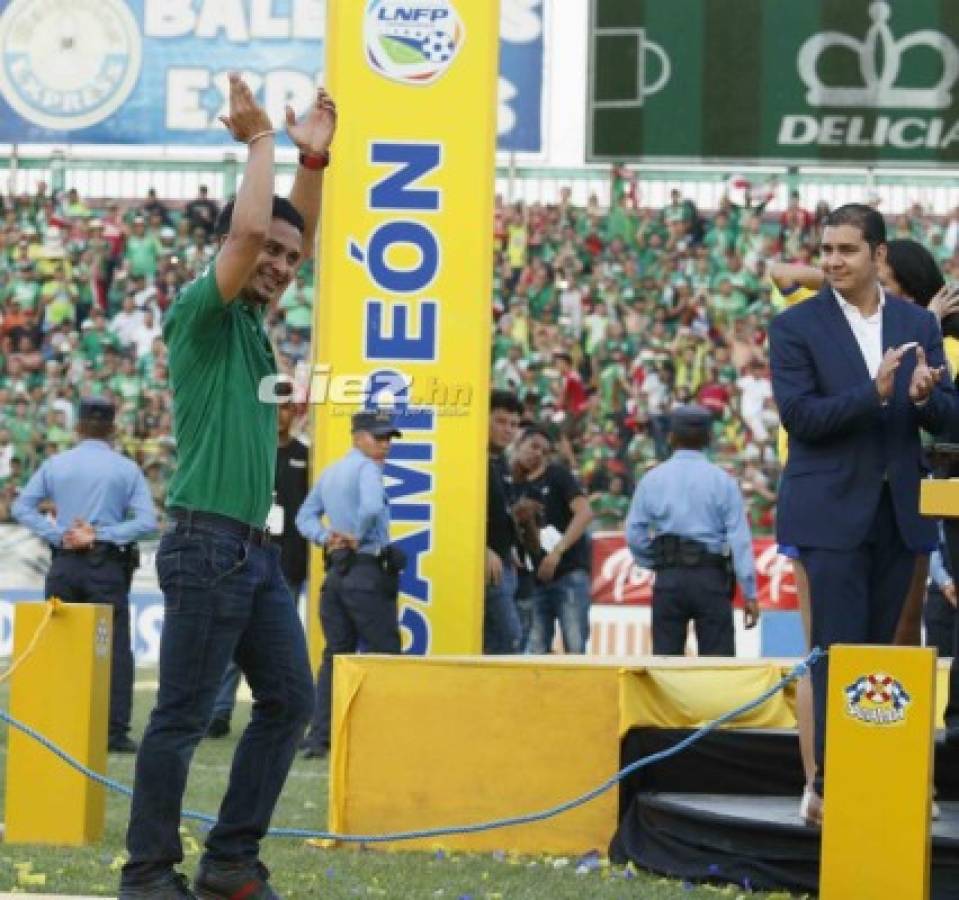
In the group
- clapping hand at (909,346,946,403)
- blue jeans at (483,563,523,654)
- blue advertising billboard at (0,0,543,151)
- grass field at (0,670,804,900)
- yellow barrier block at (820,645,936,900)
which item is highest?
blue advertising billboard at (0,0,543,151)

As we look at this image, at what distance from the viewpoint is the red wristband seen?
670 centimetres

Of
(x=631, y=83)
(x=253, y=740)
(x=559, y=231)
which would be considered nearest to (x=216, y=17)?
(x=559, y=231)

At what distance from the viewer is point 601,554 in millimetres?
21641

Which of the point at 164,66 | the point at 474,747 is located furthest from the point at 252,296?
the point at 164,66

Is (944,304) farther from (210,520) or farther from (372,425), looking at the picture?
(372,425)

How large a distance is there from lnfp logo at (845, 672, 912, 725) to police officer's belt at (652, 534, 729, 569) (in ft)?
20.3

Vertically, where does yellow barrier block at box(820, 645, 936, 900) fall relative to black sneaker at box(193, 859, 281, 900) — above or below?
above

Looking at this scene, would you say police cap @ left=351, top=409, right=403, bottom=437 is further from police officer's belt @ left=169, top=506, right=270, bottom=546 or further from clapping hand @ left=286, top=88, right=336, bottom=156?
police officer's belt @ left=169, top=506, right=270, bottom=546

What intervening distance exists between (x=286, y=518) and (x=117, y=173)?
1619 centimetres

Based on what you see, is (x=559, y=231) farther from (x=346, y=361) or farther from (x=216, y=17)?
(x=346, y=361)

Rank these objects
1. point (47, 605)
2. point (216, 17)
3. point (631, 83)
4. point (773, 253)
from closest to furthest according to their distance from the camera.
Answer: point (47, 605) → point (631, 83) → point (773, 253) → point (216, 17)

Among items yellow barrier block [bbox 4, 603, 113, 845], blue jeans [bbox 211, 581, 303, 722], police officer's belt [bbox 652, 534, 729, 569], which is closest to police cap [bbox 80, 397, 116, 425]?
blue jeans [bbox 211, 581, 303, 722]

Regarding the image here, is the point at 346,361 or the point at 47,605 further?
the point at 346,361

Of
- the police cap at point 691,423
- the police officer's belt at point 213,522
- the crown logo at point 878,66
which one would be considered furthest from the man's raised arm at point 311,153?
the crown logo at point 878,66
